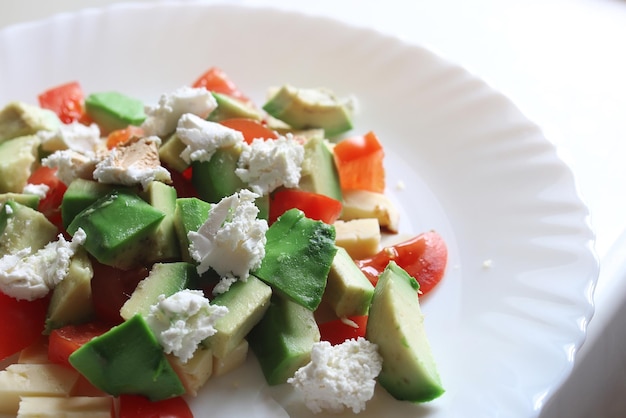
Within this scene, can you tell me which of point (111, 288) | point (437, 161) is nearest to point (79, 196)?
point (111, 288)

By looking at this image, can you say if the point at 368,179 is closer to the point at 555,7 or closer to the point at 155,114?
the point at 155,114

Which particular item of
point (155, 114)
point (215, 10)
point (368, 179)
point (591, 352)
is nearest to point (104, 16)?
point (215, 10)

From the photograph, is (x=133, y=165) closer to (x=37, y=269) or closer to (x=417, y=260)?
(x=37, y=269)

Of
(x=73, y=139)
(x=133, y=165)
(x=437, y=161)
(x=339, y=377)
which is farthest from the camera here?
(x=437, y=161)

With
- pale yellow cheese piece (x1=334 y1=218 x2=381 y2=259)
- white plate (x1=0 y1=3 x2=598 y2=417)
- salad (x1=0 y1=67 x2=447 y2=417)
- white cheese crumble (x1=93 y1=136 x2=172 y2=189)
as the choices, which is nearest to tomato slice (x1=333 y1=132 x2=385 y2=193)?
salad (x1=0 y1=67 x2=447 y2=417)

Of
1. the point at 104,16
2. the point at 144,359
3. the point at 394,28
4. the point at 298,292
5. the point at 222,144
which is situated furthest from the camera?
the point at 394,28

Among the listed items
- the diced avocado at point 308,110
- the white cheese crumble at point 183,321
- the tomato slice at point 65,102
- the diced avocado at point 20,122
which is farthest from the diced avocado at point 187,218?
the tomato slice at point 65,102
